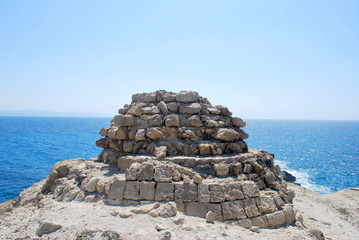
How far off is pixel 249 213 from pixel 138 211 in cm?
330

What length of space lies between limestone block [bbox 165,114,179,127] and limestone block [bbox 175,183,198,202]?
2.54 metres

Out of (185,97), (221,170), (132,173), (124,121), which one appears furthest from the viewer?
(185,97)

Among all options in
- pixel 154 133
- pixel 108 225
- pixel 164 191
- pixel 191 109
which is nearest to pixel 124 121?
pixel 154 133

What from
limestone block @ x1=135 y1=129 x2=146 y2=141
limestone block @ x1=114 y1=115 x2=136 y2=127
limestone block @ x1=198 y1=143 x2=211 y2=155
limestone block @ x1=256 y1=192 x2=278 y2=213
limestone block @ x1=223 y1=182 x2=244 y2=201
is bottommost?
limestone block @ x1=256 y1=192 x2=278 y2=213

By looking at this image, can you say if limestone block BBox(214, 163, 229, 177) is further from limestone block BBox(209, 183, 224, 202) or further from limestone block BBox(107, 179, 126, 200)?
limestone block BBox(107, 179, 126, 200)

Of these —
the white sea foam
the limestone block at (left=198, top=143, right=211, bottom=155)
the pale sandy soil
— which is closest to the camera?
the pale sandy soil

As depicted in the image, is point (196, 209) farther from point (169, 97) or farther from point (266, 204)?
point (169, 97)

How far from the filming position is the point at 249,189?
7395mm

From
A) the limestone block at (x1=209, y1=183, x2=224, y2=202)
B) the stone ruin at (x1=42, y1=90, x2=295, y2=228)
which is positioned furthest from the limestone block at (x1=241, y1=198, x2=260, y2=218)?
the limestone block at (x1=209, y1=183, x2=224, y2=202)

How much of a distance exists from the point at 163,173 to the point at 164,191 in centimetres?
54

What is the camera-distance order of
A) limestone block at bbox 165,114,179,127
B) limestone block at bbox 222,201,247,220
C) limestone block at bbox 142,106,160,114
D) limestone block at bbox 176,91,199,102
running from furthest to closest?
limestone block at bbox 176,91,199,102, limestone block at bbox 142,106,160,114, limestone block at bbox 165,114,179,127, limestone block at bbox 222,201,247,220

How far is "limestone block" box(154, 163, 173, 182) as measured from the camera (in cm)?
709

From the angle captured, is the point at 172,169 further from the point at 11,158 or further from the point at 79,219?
the point at 11,158

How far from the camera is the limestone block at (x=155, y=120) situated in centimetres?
905
